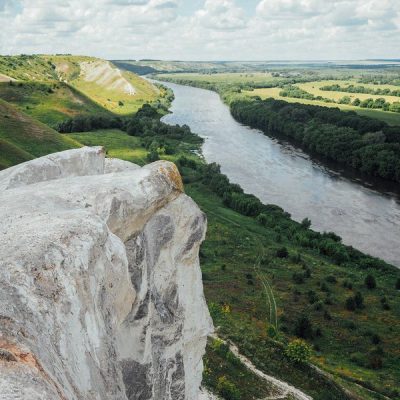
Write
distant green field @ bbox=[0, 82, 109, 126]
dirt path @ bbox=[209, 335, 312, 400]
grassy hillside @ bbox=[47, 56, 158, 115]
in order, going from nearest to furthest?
dirt path @ bbox=[209, 335, 312, 400] → distant green field @ bbox=[0, 82, 109, 126] → grassy hillside @ bbox=[47, 56, 158, 115]

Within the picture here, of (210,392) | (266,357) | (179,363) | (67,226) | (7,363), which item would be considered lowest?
(266,357)

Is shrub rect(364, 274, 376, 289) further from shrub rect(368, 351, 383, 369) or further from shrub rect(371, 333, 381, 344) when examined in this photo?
shrub rect(368, 351, 383, 369)

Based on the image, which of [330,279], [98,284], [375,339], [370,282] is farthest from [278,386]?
[370,282]

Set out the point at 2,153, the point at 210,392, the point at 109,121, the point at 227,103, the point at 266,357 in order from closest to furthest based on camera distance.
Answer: the point at 210,392, the point at 266,357, the point at 2,153, the point at 109,121, the point at 227,103

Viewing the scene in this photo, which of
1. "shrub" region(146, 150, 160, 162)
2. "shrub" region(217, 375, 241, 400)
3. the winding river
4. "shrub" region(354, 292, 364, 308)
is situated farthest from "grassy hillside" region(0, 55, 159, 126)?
"shrub" region(217, 375, 241, 400)

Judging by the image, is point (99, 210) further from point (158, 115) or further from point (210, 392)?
point (158, 115)

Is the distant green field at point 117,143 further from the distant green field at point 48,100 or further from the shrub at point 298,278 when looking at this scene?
the shrub at point 298,278

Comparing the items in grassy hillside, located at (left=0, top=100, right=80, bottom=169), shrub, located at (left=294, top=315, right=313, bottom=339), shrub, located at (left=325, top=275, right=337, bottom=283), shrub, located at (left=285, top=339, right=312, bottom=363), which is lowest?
shrub, located at (left=325, top=275, right=337, bottom=283)

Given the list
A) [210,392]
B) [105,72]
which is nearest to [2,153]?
[210,392]
